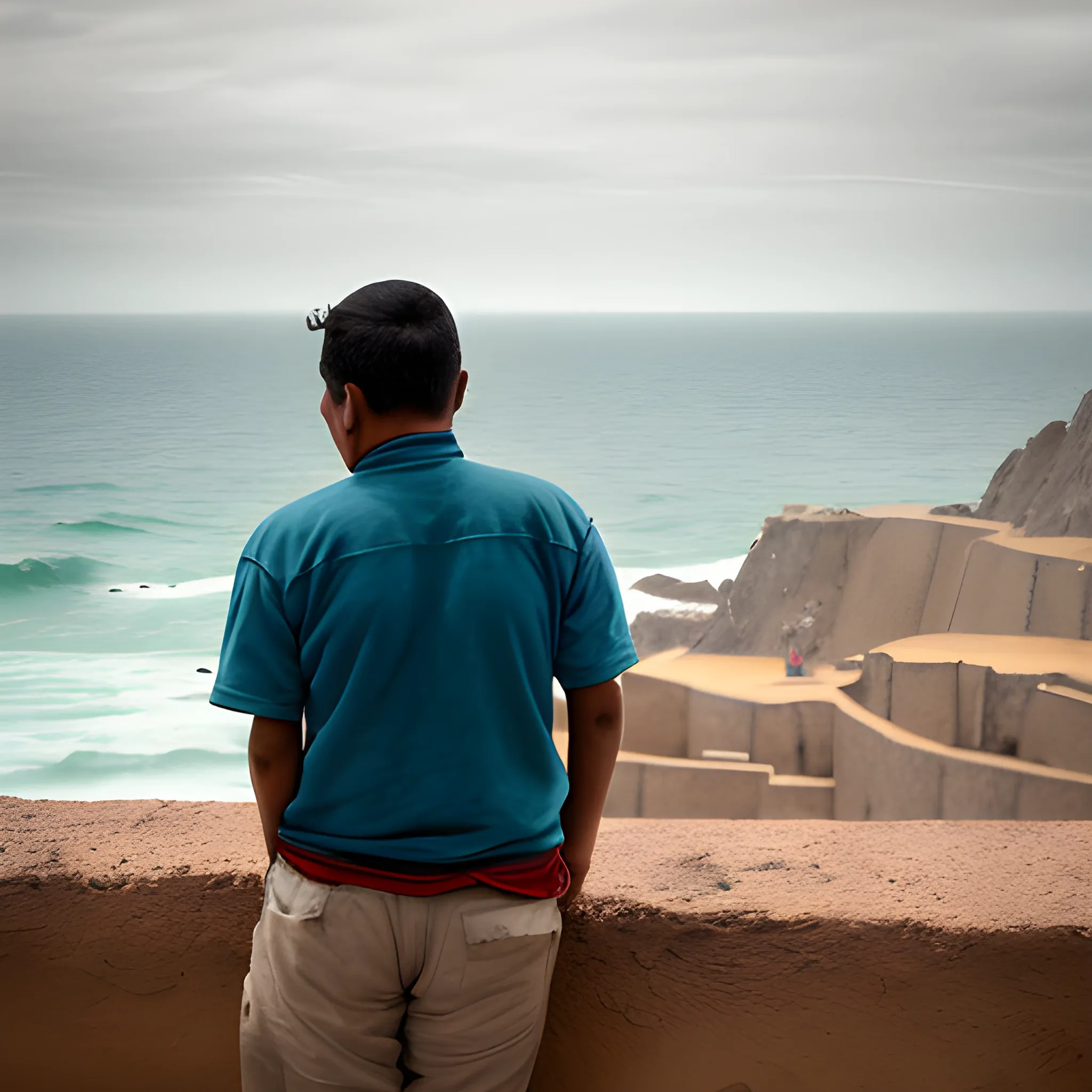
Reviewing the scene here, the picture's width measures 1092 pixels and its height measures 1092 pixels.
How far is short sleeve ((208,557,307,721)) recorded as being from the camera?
0.99 meters

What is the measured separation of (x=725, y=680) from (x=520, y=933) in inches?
A: 424

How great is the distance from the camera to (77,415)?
177ft

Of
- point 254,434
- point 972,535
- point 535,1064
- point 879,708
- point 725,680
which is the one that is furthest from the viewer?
point 254,434

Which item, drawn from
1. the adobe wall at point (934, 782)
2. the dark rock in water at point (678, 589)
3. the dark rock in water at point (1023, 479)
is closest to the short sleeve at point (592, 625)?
the adobe wall at point (934, 782)

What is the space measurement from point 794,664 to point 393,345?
1213 centimetres

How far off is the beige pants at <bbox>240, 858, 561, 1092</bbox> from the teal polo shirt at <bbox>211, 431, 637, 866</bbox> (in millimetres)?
45

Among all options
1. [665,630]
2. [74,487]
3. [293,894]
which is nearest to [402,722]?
[293,894]

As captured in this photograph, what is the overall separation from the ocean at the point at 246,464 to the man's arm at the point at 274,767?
17424 mm

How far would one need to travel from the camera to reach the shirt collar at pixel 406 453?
101cm

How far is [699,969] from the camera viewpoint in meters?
1.26

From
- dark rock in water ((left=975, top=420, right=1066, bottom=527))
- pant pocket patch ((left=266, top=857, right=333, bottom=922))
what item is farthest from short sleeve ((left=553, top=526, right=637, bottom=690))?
dark rock in water ((left=975, top=420, right=1066, bottom=527))

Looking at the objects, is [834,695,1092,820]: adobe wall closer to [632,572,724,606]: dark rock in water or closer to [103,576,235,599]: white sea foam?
[632,572,724,606]: dark rock in water

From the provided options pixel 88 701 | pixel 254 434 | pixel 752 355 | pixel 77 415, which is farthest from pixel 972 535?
pixel 752 355

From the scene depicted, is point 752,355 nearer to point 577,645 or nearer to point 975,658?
point 975,658
